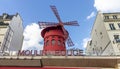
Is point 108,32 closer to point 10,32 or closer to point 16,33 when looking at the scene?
point 10,32

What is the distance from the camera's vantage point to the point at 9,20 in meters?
29.2

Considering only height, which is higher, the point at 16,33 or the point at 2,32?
the point at 16,33

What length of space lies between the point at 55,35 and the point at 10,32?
856 cm

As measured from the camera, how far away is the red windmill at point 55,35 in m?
23.2

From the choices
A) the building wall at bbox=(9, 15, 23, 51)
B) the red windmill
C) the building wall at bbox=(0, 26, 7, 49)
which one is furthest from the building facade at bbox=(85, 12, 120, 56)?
the building wall at bbox=(0, 26, 7, 49)

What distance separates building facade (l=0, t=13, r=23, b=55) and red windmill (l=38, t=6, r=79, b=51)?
578 centimetres

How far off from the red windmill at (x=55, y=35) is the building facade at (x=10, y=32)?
5783mm

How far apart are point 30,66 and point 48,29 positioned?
8063 millimetres

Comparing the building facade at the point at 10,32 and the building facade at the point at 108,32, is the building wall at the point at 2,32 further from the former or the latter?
the building facade at the point at 108,32

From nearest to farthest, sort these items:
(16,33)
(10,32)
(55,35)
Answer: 1. (55,35)
2. (10,32)
3. (16,33)

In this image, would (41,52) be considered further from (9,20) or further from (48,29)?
(9,20)

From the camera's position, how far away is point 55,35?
24.3 metres

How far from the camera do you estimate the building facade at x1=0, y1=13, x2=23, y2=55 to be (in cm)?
2745

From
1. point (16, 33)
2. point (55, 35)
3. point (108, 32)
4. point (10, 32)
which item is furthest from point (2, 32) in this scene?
point (108, 32)
